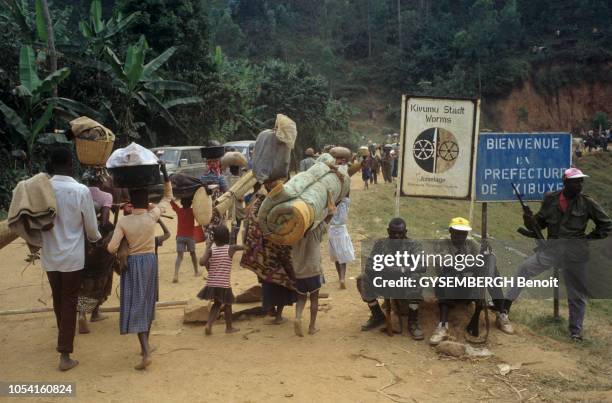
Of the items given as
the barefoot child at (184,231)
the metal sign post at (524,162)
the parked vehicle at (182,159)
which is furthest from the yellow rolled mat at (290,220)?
the parked vehicle at (182,159)

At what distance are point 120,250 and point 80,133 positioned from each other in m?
1.35

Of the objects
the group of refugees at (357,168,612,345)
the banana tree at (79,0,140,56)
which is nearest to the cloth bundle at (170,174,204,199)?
the group of refugees at (357,168,612,345)

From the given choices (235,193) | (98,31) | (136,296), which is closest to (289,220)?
(136,296)

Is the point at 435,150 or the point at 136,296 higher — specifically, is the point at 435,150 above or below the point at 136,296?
above

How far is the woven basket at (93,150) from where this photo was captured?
554 centimetres

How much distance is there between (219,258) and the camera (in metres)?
5.83

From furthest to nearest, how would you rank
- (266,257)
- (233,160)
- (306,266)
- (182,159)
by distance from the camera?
(182,159) → (233,160) → (266,257) → (306,266)

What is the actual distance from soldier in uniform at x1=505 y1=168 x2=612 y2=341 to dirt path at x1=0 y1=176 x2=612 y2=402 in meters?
0.56

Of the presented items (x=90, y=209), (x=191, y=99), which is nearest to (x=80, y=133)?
A: (x=90, y=209)

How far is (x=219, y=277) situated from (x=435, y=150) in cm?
298

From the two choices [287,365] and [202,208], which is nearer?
[287,365]

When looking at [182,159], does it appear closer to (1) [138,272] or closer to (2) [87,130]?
(2) [87,130]

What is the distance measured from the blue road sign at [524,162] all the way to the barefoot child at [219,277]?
125 inches

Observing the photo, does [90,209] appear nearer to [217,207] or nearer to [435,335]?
[217,207]
